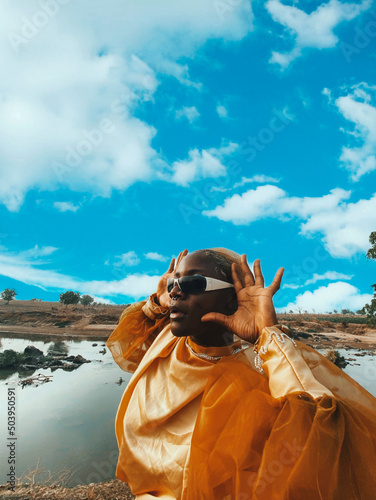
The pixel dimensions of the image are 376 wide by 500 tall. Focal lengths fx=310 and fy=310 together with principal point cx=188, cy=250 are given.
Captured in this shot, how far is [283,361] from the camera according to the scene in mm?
1532

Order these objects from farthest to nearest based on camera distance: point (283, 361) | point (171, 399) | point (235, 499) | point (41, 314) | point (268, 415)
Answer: point (41, 314)
point (171, 399)
point (283, 361)
point (268, 415)
point (235, 499)

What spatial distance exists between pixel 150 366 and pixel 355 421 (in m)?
1.63

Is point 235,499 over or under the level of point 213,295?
under

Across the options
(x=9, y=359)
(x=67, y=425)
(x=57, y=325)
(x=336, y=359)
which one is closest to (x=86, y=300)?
(x=57, y=325)

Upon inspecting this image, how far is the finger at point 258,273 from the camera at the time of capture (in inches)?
79.3

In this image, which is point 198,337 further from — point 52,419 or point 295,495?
point 52,419

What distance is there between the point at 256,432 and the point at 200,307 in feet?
3.00

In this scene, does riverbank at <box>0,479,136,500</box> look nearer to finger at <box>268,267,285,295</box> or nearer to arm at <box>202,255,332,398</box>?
arm at <box>202,255,332,398</box>

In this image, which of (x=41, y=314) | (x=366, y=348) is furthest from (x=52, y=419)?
(x=41, y=314)

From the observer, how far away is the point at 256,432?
4.61 ft

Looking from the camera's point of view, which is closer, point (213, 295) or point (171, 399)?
point (171, 399)

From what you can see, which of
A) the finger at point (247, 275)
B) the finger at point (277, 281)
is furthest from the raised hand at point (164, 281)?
the finger at point (277, 281)

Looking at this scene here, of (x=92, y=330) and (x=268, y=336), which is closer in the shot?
(x=268, y=336)

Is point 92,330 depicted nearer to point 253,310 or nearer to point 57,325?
point 57,325
